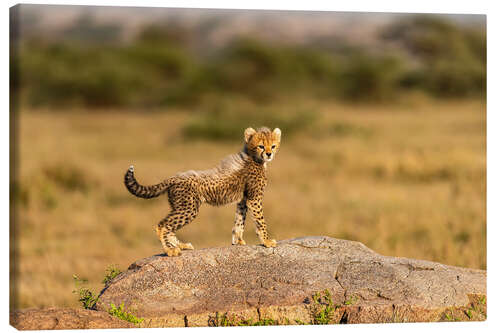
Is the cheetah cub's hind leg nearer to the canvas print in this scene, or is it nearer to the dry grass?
the canvas print

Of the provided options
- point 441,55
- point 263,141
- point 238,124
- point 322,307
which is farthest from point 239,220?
point 441,55

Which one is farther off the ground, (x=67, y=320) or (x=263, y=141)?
(x=263, y=141)

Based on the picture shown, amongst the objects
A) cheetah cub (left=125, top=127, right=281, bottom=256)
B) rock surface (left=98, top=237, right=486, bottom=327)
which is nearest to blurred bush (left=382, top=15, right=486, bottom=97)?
rock surface (left=98, top=237, right=486, bottom=327)

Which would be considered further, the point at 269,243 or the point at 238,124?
the point at 238,124

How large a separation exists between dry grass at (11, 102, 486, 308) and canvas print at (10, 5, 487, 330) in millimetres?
67

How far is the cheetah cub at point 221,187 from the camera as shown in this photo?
20.8ft

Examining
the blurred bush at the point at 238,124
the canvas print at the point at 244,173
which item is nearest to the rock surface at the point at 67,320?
the canvas print at the point at 244,173

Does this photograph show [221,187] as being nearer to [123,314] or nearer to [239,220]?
[239,220]

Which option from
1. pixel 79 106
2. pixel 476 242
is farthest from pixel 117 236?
pixel 79 106

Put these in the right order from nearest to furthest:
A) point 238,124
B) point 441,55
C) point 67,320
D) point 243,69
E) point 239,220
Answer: point 67,320 → point 239,220 → point 238,124 → point 243,69 → point 441,55

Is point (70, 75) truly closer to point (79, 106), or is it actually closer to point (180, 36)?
point (79, 106)

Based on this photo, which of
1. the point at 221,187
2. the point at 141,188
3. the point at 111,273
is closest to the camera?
the point at 141,188

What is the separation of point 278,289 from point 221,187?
46.2 inches

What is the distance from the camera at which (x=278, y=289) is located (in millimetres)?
6551
